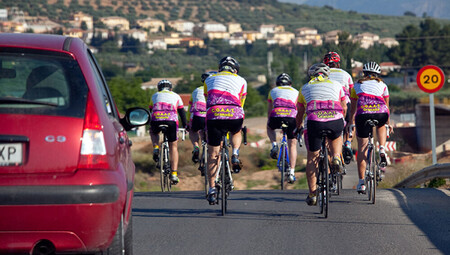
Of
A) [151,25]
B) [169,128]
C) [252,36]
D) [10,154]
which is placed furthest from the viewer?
[151,25]

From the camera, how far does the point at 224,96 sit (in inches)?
413

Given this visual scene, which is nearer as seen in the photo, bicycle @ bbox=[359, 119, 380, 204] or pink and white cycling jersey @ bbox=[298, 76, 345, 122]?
pink and white cycling jersey @ bbox=[298, 76, 345, 122]

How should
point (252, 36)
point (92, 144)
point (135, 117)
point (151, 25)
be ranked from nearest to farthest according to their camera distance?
point (92, 144)
point (135, 117)
point (252, 36)
point (151, 25)

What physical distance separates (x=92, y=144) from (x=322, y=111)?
569cm

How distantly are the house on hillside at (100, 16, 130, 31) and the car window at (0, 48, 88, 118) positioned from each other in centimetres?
14533

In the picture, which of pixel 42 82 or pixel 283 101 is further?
pixel 283 101

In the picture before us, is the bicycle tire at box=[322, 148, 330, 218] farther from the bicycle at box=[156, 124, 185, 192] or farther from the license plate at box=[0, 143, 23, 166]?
the bicycle at box=[156, 124, 185, 192]

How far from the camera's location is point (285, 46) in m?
141

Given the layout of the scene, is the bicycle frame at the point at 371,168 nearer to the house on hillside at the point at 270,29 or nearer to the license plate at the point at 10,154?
the license plate at the point at 10,154

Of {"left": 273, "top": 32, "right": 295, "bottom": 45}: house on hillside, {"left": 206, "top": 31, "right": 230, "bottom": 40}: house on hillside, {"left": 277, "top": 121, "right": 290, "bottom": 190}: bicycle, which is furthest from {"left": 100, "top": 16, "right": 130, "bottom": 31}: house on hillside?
{"left": 277, "top": 121, "right": 290, "bottom": 190}: bicycle

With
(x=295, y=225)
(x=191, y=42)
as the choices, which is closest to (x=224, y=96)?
(x=295, y=225)

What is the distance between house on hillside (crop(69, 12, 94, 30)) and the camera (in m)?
150

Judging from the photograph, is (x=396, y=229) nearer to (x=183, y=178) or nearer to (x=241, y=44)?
(x=183, y=178)

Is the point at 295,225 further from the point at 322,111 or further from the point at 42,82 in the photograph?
the point at 42,82
